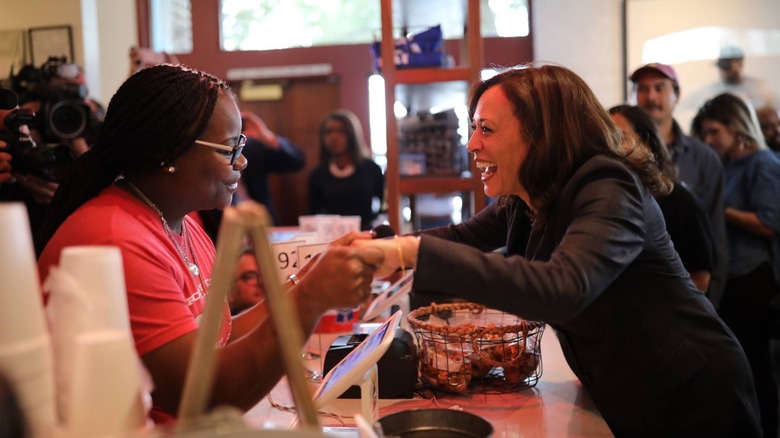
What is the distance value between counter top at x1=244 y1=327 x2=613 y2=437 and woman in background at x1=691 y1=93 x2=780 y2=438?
165cm

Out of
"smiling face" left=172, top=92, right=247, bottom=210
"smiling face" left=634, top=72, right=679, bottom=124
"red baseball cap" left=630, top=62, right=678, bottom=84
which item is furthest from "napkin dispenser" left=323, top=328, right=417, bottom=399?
"red baseball cap" left=630, top=62, right=678, bottom=84

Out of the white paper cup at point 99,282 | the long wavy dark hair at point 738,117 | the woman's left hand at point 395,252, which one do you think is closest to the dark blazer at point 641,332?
the woman's left hand at point 395,252

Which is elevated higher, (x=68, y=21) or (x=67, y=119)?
(x=68, y=21)

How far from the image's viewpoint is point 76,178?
136cm

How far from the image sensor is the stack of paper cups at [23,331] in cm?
70

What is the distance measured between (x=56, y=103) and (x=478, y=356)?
180cm

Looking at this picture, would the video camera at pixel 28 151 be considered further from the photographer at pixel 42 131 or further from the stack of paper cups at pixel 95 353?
the stack of paper cups at pixel 95 353

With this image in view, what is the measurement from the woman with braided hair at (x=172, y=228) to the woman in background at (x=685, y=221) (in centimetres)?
152

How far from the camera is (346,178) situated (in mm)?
4480

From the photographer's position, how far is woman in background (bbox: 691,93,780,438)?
119 inches

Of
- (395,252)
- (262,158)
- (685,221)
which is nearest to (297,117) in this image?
(262,158)

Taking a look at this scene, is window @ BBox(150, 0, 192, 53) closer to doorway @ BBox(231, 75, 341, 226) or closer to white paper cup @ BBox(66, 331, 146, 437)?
doorway @ BBox(231, 75, 341, 226)

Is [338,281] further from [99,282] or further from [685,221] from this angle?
[685,221]

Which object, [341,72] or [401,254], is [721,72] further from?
[401,254]
